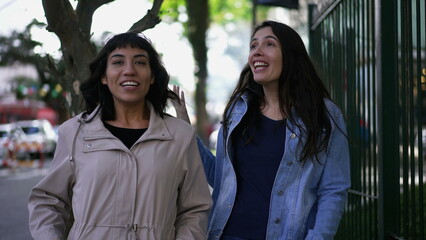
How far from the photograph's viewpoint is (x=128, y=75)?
313 centimetres

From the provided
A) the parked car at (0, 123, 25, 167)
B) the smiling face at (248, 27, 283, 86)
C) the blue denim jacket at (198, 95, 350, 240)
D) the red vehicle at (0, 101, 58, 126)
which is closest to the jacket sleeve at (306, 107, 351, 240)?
the blue denim jacket at (198, 95, 350, 240)

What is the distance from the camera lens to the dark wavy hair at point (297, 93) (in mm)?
3340

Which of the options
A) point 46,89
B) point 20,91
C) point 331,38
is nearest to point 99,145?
point 331,38

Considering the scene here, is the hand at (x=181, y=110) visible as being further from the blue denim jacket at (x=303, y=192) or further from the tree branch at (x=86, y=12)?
the tree branch at (x=86, y=12)

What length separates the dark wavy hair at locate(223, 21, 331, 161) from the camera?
334cm

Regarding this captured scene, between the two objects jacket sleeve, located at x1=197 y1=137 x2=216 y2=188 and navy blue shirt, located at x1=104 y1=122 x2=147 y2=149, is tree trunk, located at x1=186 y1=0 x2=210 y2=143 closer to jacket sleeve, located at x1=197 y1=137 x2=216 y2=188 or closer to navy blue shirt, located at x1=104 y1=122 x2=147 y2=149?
jacket sleeve, located at x1=197 y1=137 x2=216 y2=188

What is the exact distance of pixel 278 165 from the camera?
331 centimetres

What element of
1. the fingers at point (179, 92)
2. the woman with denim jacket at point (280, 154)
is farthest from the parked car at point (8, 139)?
the woman with denim jacket at point (280, 154)

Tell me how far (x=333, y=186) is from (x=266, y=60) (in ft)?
2.45

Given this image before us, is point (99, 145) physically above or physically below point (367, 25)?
below

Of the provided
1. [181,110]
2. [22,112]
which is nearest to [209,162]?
[181,110]

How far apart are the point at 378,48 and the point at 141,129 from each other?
1839 millimetres

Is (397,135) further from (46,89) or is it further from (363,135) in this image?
(46,89)

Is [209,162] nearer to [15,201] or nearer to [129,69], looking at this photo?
[129,69]
